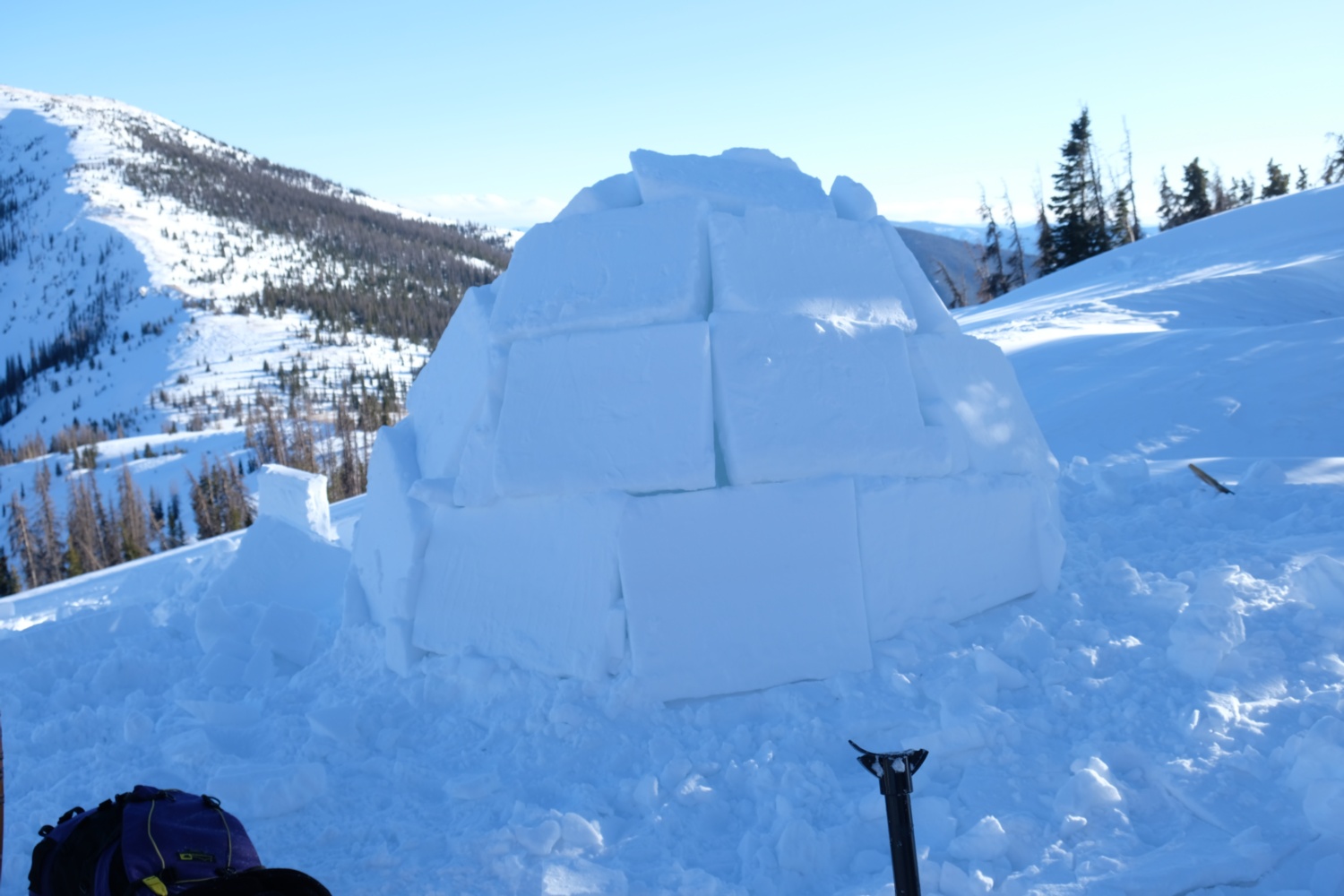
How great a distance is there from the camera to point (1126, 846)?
289 centimetres

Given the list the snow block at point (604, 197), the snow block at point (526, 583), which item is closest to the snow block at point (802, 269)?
the snow block at point (604, 197)

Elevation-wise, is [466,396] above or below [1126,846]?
above

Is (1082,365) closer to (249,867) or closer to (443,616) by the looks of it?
(443,616)

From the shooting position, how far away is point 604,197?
17.3 ft

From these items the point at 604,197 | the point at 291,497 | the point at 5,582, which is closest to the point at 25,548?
the point at 5,582

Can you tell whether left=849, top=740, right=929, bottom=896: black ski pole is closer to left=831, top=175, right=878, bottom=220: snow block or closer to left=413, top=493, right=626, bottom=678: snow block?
left=413, top=493, right=626, bottom=678: snow block

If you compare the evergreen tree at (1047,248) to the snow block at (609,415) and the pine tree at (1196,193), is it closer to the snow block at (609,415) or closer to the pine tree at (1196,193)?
the pine tree at (1196,193)

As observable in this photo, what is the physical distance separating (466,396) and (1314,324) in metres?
9.36

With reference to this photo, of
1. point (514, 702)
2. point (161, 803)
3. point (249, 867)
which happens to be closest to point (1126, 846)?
point (514, 702)

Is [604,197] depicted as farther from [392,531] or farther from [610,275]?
[392,531]

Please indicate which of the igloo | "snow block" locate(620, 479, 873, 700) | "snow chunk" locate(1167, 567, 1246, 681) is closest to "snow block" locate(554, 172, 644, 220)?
the igloo

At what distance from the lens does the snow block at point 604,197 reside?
523 centimetres

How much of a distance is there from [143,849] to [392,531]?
2593 millimetres

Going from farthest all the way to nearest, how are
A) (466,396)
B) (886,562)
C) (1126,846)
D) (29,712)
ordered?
1. (466,396)
2. (29,712)
3. (886,562)
4. (1126,846)
